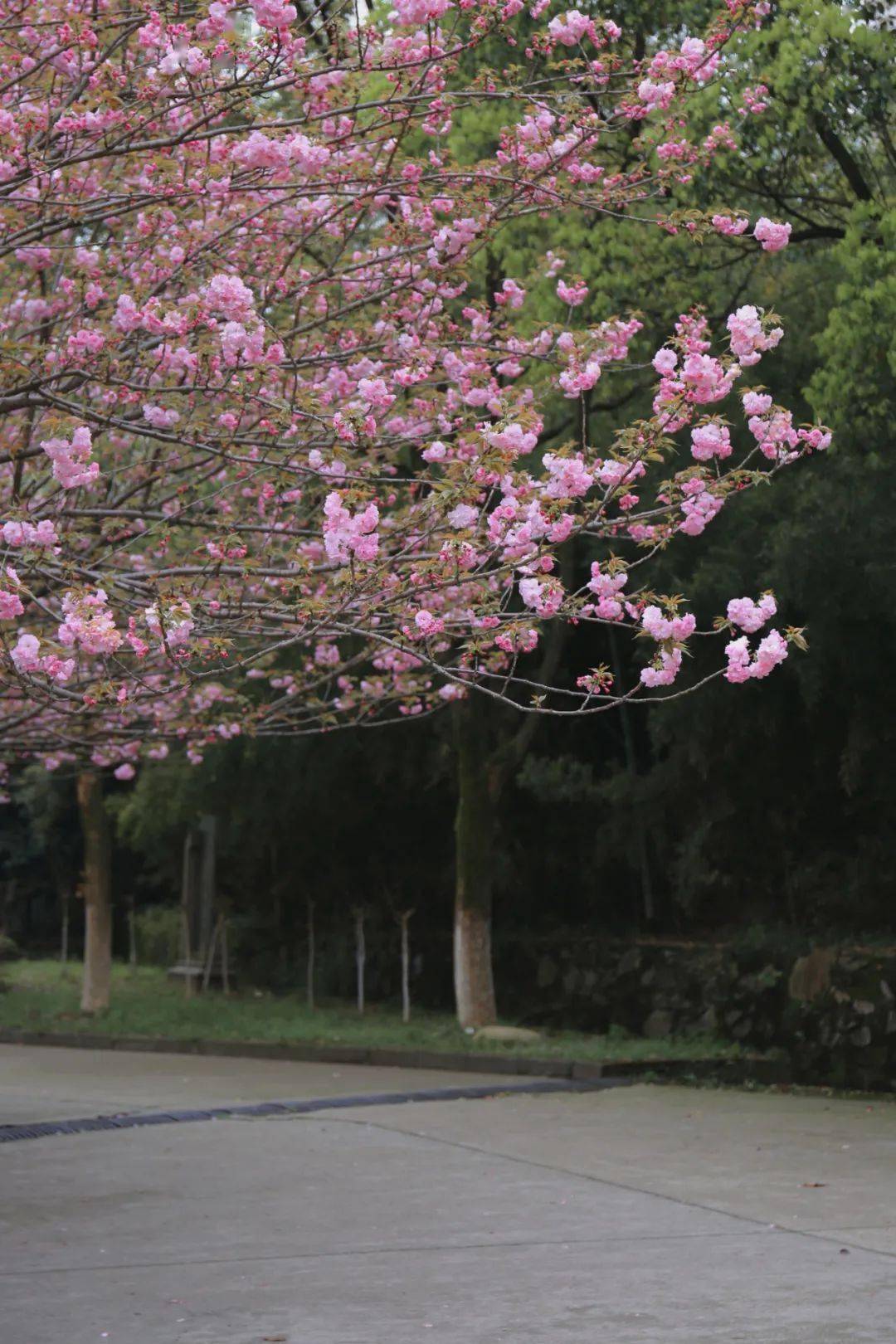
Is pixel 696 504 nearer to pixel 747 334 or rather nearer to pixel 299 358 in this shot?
pixel 747 334

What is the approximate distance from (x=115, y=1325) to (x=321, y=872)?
18.4m

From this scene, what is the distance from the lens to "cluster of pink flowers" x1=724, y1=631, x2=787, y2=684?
713 cm

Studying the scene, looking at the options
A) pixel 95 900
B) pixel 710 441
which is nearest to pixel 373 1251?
pixel 710 441

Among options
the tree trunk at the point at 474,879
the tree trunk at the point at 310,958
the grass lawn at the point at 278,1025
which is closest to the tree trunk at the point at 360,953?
the grass lawn at the point at 278,1025

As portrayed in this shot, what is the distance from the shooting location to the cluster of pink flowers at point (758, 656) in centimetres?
713

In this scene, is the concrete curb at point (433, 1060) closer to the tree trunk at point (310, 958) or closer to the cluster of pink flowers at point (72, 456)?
the tree trunk at point (310, 958)

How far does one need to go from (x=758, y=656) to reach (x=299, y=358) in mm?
3052

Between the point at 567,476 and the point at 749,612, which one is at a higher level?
the point at 567,476

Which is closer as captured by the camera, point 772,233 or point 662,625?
point 662,625

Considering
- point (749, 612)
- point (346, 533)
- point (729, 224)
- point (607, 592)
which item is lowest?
point (749, 612)

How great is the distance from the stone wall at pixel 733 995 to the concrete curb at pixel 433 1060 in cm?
49

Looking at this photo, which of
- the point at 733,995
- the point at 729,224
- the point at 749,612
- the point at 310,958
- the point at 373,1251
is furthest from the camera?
the point at 310,958

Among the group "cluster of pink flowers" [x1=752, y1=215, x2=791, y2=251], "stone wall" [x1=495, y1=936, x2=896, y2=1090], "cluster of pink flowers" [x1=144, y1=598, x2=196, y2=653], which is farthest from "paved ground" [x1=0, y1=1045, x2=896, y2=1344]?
"cluster of pink flowers" [x1=752, y1=215, x2=791, y2=251]

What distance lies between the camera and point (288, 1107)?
512 inches
